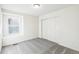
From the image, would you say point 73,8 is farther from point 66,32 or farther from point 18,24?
point 18,24

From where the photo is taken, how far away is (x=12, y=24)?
4.14 m

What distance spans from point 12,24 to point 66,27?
3.12 meters

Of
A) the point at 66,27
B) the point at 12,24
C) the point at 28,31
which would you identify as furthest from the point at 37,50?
the point at 28,31

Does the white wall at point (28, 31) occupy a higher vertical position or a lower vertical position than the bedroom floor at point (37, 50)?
higher

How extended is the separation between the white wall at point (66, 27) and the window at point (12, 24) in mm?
2124

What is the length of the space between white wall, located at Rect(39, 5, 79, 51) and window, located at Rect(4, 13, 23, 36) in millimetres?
2124

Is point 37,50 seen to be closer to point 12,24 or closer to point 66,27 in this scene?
point 66,27

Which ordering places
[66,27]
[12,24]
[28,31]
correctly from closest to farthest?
[66,27], [12,24], [28,31]

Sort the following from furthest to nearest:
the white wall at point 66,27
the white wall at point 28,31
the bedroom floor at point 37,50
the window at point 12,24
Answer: the white wall at point 28,31 → the window at point 12,24 → the white wall at point 66,27 → the bedroom floor at point 37,50

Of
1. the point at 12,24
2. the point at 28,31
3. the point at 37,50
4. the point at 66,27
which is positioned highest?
the point at 12,24

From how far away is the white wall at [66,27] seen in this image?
9.20 feet

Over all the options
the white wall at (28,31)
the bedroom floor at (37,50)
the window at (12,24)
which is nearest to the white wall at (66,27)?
the bedroom floor at (37,50)

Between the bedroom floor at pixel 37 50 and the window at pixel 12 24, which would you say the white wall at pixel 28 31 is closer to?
the window at pixel 12 24

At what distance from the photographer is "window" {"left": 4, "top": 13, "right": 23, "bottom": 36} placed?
A: 3.79 metres
